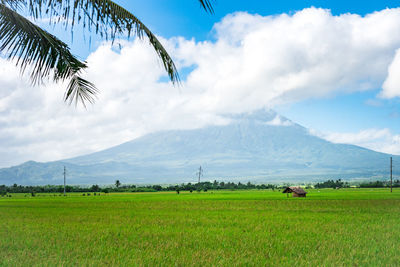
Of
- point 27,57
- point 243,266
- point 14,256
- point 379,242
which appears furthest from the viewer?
point 379,242

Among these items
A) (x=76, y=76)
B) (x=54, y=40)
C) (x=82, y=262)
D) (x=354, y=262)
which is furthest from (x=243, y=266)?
(x=54, y=40)

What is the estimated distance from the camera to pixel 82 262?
9.63 metres

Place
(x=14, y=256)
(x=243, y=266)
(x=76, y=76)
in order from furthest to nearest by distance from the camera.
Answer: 1. (x=14, y=256)
2. (x=243, y=266)
3. (x=76, y=76)

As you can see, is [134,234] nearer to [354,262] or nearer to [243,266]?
[243,266]

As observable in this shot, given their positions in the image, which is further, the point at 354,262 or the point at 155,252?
the point at 155,252

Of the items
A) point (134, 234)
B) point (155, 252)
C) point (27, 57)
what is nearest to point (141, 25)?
point (27, 57)

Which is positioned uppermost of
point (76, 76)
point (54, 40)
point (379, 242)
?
point (54, 40)

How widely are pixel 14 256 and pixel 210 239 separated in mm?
6512

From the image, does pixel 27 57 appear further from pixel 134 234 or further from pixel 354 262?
pixel 134 234

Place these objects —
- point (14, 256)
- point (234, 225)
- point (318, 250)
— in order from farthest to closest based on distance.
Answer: point (234, 225) < point (318, 250) < point (14, 256)

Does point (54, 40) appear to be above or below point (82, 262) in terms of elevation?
above

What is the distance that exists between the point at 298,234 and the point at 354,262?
19.0 ft

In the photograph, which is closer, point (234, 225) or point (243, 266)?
point (243, 266)

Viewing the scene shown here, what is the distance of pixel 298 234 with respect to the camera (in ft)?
51.2
